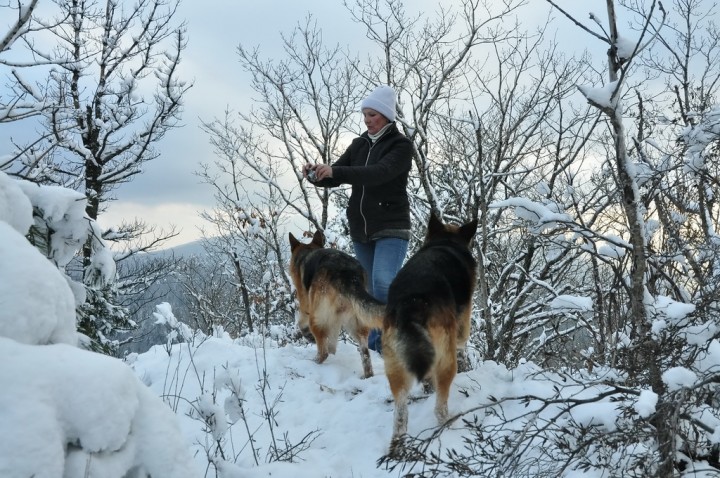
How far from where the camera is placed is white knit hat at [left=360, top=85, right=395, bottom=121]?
4957mm

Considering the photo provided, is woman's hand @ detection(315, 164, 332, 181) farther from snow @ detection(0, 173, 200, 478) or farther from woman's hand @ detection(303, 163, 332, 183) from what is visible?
snow @ detection(0, 173, 200, 478)

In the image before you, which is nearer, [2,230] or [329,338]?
[2,230]

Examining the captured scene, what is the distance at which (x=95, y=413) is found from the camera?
1.43 metres

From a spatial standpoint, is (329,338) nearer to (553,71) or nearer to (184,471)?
(184,471)

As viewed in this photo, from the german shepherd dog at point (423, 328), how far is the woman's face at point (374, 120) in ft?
5.14

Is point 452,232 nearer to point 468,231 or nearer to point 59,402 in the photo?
point 468,231

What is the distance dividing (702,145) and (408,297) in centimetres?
232

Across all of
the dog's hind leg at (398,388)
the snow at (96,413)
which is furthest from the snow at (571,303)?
the dog's hind leg at (398,388)

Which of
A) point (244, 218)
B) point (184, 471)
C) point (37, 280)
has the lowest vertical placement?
point (184, 471)

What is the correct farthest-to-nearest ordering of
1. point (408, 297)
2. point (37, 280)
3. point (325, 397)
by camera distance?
point (325, 397), point (408, 297), point (37, 280)

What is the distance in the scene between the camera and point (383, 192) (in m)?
5.05

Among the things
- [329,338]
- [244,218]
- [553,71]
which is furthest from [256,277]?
[329,338]

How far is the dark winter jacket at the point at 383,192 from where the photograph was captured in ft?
15.7

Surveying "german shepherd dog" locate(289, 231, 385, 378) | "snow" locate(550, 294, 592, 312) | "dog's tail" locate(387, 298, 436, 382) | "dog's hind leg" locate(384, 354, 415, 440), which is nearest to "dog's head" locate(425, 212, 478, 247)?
"german shepherd dog" locate(289, 231, 385, 378)
